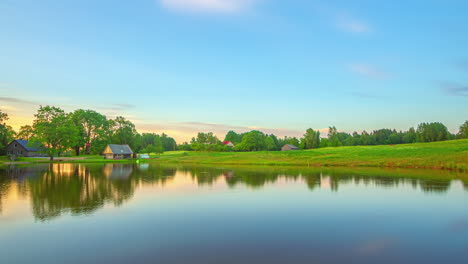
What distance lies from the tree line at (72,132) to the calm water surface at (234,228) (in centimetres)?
6114

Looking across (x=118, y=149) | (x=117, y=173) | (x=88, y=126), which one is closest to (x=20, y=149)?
(x=88, y=126)

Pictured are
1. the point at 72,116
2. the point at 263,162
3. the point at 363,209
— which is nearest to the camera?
the point at 363,209

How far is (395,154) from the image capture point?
2240 inches

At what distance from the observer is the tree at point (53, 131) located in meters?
73.1

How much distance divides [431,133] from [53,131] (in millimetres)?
139515

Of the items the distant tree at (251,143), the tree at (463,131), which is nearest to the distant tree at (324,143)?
the distant tree at (251,143)

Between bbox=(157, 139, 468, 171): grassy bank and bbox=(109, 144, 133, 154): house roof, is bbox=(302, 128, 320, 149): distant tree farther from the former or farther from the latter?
bbox=(109, 144, 133, 154): house roof

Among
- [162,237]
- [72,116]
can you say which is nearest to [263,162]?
[162,237]

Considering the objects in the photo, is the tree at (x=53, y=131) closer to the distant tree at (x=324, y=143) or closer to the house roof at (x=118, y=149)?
the house roof at (x=118, y=149)

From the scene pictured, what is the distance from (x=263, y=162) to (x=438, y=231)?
52.7 m

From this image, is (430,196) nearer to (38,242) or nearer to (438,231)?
(438,231)

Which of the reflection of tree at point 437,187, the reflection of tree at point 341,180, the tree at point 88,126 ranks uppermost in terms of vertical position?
the tree at point 88,126

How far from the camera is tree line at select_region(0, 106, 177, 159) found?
74375 mm

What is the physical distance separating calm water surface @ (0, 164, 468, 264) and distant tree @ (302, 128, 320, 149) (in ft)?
373
